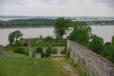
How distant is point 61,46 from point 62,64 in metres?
7.12

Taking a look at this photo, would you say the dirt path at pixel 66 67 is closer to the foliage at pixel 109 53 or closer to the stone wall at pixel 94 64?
the stone wall at pixel 94 64

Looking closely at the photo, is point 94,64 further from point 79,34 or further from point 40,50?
point 79,34

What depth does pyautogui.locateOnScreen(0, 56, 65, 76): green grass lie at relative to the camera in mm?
6436

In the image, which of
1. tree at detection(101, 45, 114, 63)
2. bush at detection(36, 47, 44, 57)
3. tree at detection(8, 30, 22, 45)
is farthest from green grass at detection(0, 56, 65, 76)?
tree at detection(8, 30, 22, 45)

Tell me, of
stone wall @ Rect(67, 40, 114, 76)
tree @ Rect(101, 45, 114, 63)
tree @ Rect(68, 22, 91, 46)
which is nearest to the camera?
stone wall @ Rect(67, 40, 114, 76)

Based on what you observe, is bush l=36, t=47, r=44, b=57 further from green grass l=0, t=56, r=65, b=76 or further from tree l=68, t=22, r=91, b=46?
green grass l=0, t=56, r=65, b=76

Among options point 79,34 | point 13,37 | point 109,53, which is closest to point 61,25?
point 79,34

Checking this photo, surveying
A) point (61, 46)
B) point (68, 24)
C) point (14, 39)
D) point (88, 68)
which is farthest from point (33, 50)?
point (14, 39)

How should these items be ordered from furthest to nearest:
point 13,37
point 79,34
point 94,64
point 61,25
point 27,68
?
point 13,37
point 61,25
point 79,34
point 27,68
point 94,64

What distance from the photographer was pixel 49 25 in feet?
245

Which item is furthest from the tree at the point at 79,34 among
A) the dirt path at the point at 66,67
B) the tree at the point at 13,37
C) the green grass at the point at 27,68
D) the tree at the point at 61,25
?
the tree at the point at 13,37

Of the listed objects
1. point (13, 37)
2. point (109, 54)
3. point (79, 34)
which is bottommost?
point (109, 54)

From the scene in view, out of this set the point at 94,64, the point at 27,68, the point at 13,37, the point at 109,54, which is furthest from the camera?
the point at 13,37

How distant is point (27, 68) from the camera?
23.1 feet
